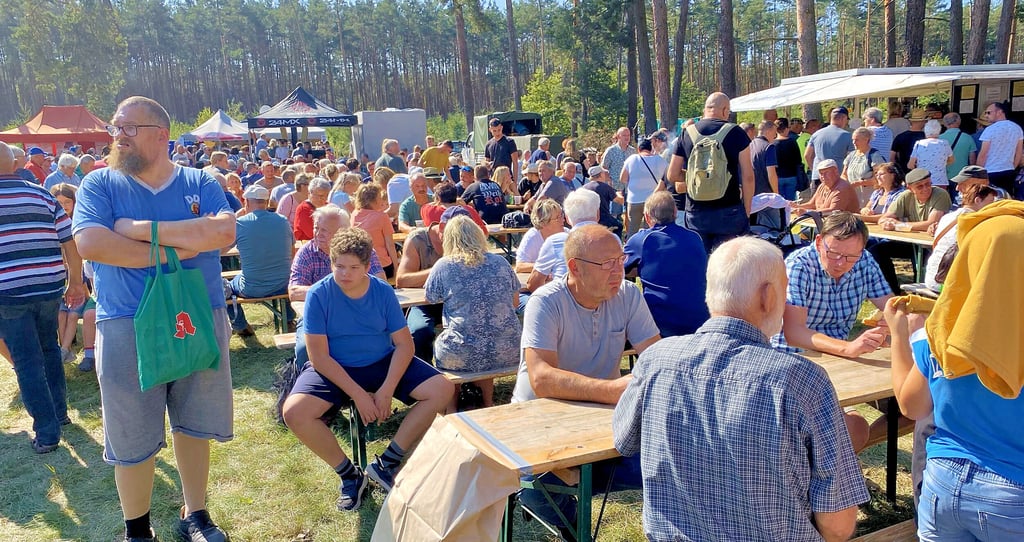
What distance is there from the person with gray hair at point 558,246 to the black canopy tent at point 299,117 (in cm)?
1565

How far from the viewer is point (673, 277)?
3840 millimetres

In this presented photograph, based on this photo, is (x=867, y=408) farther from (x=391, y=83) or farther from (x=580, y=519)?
(x=391, y=83)

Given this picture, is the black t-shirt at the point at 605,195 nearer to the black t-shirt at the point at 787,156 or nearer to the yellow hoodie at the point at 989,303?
the black t-shirt at the point at 787,156

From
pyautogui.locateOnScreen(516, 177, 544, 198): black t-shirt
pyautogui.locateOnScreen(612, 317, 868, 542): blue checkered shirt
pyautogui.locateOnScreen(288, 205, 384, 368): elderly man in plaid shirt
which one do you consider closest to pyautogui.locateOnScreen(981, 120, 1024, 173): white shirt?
pyautogui.locateOnScreen(516, 177, 544, 198): black t-shirt

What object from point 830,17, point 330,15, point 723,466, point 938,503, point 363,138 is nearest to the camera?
point 723,466

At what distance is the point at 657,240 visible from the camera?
3.98 m

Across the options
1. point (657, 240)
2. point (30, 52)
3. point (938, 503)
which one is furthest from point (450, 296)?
point (30, 52)

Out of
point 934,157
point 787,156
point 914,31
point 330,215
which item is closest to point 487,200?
point 330,215

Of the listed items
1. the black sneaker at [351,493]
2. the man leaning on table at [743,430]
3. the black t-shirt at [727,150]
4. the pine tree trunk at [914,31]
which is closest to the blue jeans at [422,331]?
the black sneaker at [351,493]

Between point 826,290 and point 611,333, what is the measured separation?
3.41ft

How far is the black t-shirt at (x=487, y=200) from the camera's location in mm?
8617

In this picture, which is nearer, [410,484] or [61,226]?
[410,484]

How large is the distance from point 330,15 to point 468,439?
2789 inches

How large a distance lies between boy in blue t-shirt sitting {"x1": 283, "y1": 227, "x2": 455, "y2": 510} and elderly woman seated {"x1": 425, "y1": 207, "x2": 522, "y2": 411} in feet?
0.84
